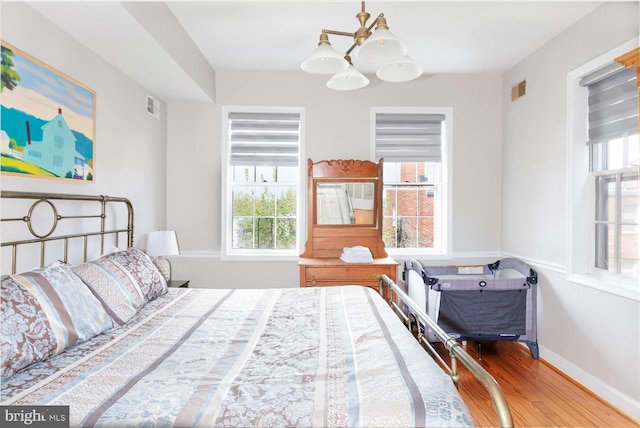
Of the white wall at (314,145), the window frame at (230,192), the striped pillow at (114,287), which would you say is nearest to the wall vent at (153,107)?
the white wall at (314,145)

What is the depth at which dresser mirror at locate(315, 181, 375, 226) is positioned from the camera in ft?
11.8

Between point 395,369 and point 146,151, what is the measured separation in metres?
2.95

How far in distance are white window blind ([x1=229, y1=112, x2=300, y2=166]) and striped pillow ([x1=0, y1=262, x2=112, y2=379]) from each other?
90.7 inches

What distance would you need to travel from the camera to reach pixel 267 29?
9.24 feet

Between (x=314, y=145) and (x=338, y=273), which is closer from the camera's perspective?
(x=338, y=273)

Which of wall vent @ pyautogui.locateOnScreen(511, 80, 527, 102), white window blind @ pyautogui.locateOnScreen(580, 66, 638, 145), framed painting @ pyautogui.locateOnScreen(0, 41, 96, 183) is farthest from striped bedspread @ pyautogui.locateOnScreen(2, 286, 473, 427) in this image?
wall vent @ pyautogui.locateOnScreen(511, 80, 527, 102)

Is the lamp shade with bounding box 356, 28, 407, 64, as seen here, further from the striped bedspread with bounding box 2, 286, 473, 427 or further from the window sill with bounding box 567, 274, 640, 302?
the window sill with bounding box 567, 274, 640, 302

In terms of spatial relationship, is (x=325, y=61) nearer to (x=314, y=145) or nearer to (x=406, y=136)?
(x=314, y=145)

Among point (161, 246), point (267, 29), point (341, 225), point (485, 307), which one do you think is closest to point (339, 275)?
point (341, 225)

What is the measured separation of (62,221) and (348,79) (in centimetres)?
195

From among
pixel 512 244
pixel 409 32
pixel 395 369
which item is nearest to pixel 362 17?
pixel 409 32

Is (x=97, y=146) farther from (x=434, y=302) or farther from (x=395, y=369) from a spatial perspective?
(x=434, y=302)

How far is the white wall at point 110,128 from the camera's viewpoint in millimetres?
1869

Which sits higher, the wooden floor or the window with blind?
the window with blind
